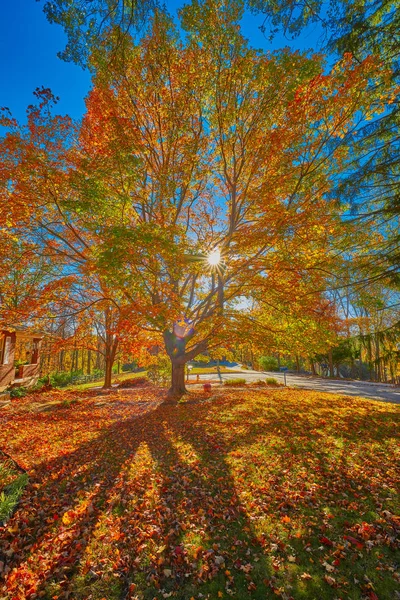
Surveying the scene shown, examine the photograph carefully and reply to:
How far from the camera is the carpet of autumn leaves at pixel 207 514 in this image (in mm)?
3002

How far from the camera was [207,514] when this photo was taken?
13.8ft

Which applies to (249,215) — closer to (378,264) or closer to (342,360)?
(378,264)

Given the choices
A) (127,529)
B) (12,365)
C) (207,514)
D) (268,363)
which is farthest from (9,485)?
(268,363)

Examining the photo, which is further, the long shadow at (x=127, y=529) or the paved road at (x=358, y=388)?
Answer: the paved road at (x=358, y=388)

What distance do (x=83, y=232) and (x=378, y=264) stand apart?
453 inches

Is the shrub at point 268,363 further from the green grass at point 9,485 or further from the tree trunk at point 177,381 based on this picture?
the green grass at point 9,485

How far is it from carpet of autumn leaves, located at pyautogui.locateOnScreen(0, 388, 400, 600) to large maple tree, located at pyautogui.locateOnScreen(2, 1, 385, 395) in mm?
4420

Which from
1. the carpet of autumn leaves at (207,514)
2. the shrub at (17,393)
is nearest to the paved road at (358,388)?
the carpet of autumn leaves at (207,514)

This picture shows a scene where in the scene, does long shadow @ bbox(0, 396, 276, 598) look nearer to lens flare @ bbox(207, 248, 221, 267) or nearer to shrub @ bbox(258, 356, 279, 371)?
lens flare @ bbox(207, 248, 221, 267)

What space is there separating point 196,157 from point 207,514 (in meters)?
10.2

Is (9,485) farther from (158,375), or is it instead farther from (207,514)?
(158,375)

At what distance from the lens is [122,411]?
35.7ft

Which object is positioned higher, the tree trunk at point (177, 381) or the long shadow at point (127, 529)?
the tree trunk at point (177, 381)

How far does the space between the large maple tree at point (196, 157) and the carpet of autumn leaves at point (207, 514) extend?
442 centimetres
